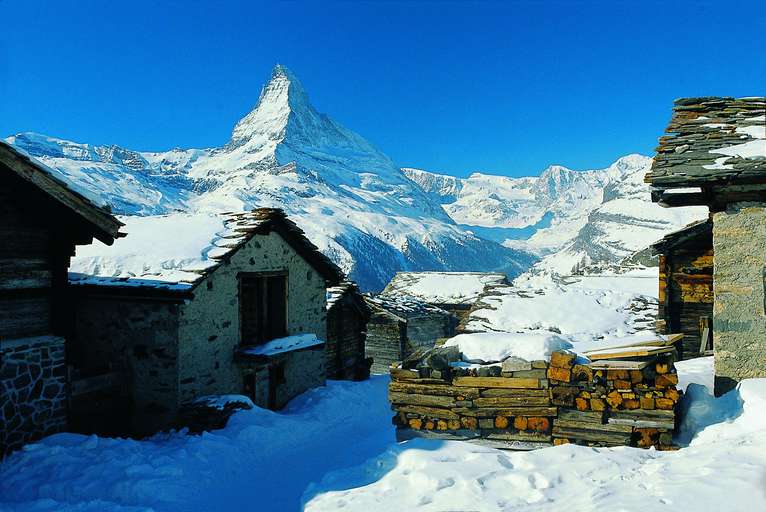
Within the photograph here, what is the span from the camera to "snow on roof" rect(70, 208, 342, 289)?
42.0ft

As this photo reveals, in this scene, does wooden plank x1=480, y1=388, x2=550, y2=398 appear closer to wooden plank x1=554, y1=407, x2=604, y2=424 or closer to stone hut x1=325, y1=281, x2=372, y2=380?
wooden plank x1=554, y1=407, x2=604, y2=424

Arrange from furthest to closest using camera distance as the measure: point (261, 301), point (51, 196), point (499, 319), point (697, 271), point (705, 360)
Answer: point (499, 319), point (697, 271), point (261, 301), point (705, 360), point (51, 196)

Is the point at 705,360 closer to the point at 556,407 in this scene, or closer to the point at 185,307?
the point at 556,407

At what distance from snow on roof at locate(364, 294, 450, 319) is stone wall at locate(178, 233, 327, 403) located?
19121 millimetres

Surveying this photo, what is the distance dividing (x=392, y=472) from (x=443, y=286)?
44425mm

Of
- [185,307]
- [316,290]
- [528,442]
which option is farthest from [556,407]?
[316,290]

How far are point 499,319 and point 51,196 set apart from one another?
67.9 feet

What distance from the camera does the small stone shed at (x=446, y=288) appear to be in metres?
45.8

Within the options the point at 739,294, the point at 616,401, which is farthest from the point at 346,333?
the point at 739,294

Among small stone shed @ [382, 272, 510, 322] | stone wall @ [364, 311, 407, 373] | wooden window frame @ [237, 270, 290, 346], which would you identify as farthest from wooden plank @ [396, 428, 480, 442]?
small stone shed @ [382, 272, 510, 322]

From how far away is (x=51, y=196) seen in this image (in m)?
8.98

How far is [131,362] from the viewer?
12.5 metres

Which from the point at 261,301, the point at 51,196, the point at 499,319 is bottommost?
the point at 499,319

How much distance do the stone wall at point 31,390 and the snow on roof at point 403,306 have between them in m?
25.8
